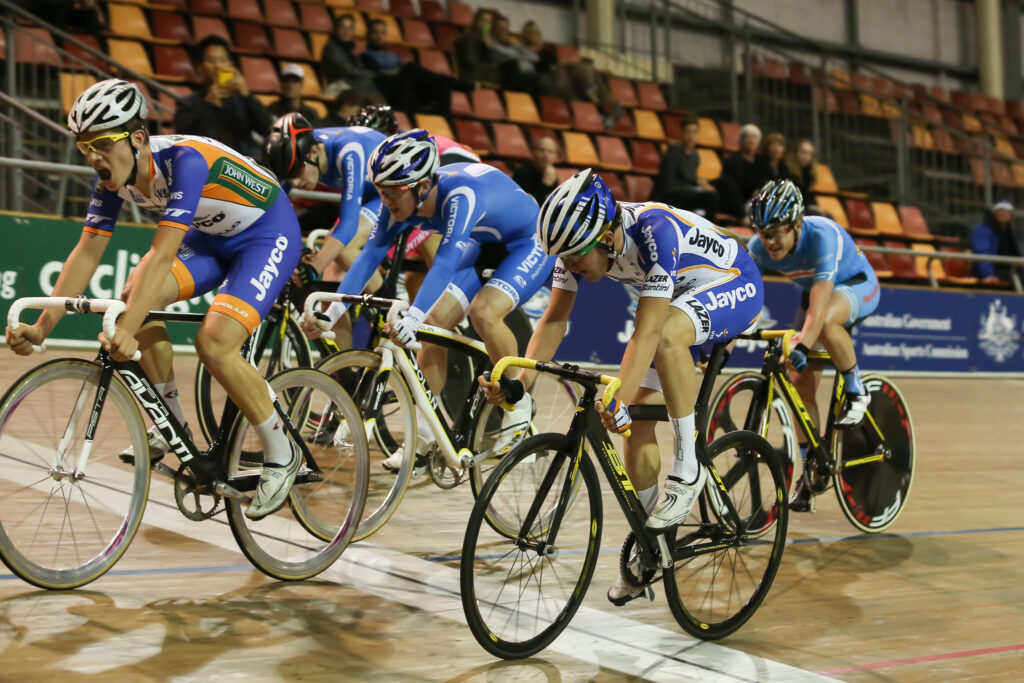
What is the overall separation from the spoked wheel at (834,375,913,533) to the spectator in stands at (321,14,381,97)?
6532 millimetres

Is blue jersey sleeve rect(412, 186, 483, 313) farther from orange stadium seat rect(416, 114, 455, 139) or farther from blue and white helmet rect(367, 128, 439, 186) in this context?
orange stadium seat rect(416, 114, 455, 139)

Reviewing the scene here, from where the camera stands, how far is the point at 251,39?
11891 mm

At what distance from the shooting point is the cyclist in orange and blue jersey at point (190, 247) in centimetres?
357

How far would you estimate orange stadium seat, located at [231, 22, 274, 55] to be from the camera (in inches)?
464

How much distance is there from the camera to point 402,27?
1362cm

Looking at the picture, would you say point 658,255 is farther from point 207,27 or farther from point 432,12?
point 432,12

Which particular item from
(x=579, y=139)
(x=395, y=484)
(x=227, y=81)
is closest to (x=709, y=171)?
(x=579, y=139)

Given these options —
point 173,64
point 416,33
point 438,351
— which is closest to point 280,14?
point 416,33

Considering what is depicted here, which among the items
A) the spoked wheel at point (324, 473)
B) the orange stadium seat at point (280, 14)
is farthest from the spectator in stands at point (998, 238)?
the spoked wheel at point (324, 473)

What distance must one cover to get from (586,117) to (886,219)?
4549mm

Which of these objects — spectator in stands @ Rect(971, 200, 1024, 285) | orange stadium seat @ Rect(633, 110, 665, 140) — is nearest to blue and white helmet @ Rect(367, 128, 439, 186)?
orange stadium seat @ Rect(633, 110, 665, 140)

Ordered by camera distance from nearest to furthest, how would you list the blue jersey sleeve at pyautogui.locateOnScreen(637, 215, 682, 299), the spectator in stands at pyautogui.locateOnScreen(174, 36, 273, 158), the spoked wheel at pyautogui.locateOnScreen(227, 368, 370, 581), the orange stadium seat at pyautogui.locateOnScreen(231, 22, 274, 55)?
the blue jersey sleeve at pyautogui.locateOnScreen(637, 215, 682, 299), the spoked wheel at pyautogui.locateOnScreen(227, 368, 370, 581), the spectator in stands at pyautogui.locateOnScreen(174, 36, 273, 158), the orange stadium seat at pyautogui.locateOnScreen(231, 22, 274, 55)

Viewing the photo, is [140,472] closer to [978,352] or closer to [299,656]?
[299,656]

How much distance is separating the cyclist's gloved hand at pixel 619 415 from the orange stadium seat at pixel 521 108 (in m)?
10.0
